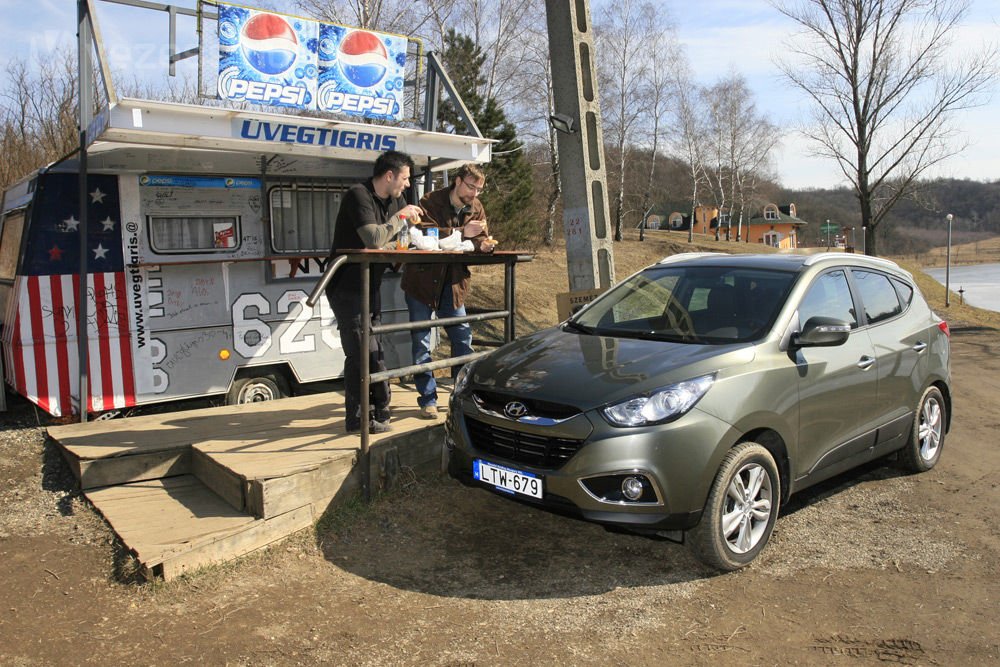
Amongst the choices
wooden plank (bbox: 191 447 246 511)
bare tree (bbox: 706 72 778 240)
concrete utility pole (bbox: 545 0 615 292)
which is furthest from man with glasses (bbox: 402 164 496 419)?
bare tree (bbox: 706 72 778 240)

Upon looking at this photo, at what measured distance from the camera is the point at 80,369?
5969 millimetres

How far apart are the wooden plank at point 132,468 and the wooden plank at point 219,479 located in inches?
3.5

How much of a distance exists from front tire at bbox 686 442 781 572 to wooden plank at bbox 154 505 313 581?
2.25m

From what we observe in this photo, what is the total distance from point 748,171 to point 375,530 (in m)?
54.2

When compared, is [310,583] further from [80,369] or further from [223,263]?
[223,263]

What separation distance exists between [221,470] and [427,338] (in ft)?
6.35

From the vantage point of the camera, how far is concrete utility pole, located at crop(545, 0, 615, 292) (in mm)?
7551

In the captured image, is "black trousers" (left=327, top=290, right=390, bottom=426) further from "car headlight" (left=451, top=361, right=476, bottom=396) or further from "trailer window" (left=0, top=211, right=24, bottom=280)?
"trailer window" (left=0, top=211, right=24, bottom=280)

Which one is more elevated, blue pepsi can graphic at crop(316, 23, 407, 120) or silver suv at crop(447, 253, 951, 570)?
blue pepsi can graphic at crop(316, 23, 407, 120)

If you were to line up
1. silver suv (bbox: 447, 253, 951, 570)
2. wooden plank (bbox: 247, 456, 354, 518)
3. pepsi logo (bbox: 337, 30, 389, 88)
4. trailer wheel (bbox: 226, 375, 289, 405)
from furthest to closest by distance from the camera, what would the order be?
pepsi logo (bbox: 337, 30, 389, 88) < trailer wheel (bbox: 226, 375, 289, 405) < wooden plank (bbox: 247, 456, 354, 518) < silver suv (bbox: 447, 253, 951, 570)

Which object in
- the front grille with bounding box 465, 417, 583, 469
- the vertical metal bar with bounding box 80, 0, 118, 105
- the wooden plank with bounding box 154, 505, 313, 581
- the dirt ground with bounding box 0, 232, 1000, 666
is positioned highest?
the vertical metal bar with bounding box 80, 0, 118, 105

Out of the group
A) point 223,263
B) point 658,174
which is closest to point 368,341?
point 223,263

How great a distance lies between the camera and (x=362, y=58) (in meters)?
7.18

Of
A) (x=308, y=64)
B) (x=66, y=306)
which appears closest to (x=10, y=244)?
(x=66, y=306)
